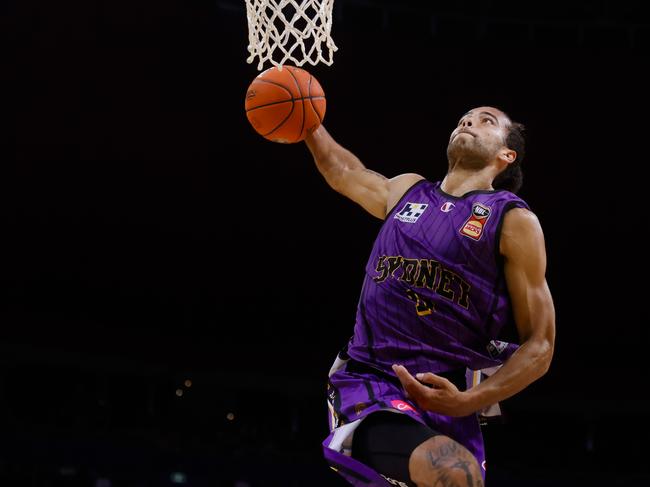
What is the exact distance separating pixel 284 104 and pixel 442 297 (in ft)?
3.65

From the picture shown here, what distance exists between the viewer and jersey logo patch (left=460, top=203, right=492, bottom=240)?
3154 millimetres

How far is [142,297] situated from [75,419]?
1.70 metres

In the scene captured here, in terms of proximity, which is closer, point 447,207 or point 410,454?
point 410,454

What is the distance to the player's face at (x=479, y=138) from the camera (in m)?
3.46

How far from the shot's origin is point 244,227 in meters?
10.1

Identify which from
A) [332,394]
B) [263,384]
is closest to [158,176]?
[263,384]

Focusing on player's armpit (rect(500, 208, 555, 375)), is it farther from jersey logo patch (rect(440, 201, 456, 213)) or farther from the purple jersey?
jersey logo patch (rect(440, 201, 456, 213))

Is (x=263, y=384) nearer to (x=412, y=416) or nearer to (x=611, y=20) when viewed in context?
(x=611, y=20)

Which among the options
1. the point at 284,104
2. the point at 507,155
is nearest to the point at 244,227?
the point at 284,104

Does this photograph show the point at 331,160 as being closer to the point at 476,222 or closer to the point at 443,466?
the point at 476,222

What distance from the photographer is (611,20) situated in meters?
8.74

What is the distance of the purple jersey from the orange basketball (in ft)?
2.55

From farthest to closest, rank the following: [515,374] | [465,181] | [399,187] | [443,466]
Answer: [399,187]
[465,181]
[515,374]
[443,466]

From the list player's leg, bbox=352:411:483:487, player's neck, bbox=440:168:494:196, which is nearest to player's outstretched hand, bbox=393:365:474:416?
player's leg, bbox=352:411:483:487
